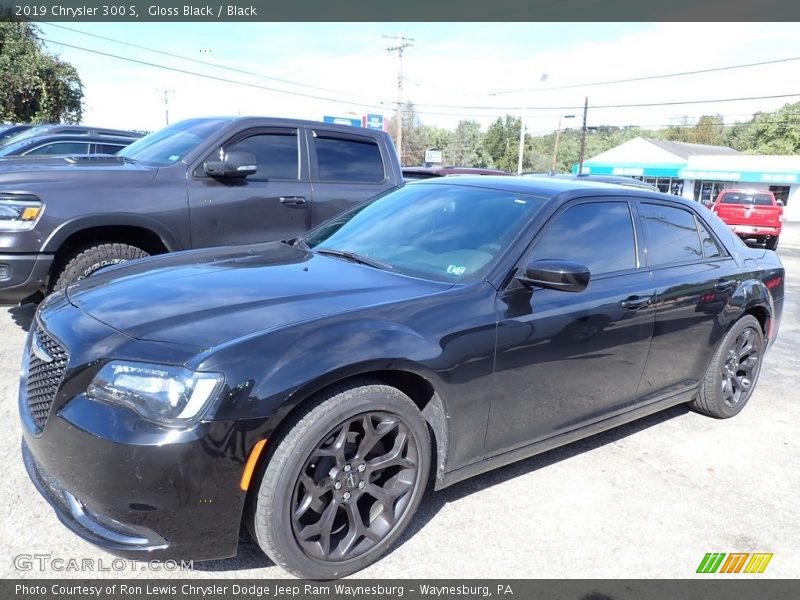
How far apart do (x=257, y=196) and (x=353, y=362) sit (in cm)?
358

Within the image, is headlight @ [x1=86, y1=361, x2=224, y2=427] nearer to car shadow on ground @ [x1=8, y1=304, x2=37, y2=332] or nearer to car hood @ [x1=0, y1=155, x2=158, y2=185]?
car hood @ [x1=0, y1=155, x2=158, y2=185]

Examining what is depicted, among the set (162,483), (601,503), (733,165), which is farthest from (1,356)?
(733,165)

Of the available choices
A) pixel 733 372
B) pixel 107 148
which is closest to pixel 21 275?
pixel 733 372

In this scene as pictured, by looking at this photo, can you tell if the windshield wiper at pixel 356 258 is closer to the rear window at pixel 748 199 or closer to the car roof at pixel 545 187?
the car roof at pixel 545 187

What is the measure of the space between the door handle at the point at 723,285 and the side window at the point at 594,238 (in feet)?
2.79

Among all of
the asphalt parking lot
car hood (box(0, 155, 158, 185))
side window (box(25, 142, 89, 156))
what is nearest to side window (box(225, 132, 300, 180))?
car hood (box(0, 155, 158, 185))

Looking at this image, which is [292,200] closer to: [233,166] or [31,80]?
[233,166]

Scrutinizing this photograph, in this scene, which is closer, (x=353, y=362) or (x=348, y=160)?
(x=353, y=362)

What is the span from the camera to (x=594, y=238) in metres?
3.51

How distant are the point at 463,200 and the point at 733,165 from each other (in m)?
53.5

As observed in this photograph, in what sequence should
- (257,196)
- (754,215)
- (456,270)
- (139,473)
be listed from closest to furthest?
(139,473) < (456,270) < (257,196) < (754,215)

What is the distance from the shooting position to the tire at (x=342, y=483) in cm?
225

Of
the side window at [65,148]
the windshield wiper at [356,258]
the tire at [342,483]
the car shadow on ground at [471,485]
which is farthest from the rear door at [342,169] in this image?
the side window at [65,148]

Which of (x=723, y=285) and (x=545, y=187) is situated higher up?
(x=545, y=187)
